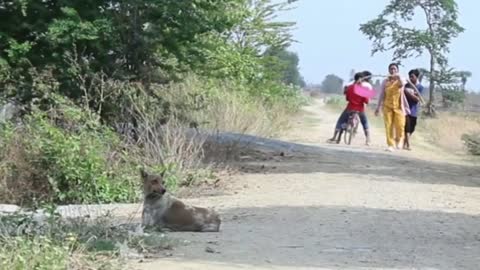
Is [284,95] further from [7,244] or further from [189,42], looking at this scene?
[7,244]

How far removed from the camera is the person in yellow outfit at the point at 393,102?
20703 millimetres

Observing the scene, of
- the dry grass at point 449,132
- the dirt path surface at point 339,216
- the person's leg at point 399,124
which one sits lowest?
the dry grass at point 449,132

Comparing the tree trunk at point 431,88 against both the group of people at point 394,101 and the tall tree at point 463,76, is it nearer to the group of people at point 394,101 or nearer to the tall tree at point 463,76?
the tall tree at point 463,76

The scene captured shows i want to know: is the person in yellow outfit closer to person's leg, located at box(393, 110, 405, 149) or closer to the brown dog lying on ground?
person's leg, located at box(393, 110, 405, 149)

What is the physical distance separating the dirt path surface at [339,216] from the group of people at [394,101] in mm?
1578

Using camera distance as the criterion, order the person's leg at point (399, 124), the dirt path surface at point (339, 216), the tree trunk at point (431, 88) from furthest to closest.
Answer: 1. the tree trunk at point (431, 88)
2. the person's leg at point (399, 124)
3. the dirt path surface at point (339, 216)

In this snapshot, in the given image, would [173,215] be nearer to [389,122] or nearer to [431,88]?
[389,122]

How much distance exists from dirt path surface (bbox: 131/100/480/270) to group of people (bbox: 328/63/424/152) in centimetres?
158

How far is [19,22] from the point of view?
1730 centimetres

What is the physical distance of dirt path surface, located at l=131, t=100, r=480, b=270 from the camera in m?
8.65

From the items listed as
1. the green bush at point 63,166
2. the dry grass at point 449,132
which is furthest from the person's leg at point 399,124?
the green bush at point 63,166

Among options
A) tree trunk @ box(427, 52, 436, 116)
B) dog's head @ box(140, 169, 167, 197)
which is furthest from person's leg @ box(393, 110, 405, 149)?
tree trunk @ box(427, 52, 436, 116)

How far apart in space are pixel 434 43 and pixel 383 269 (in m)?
41.9

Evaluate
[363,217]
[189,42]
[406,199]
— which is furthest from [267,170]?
[363,217]
